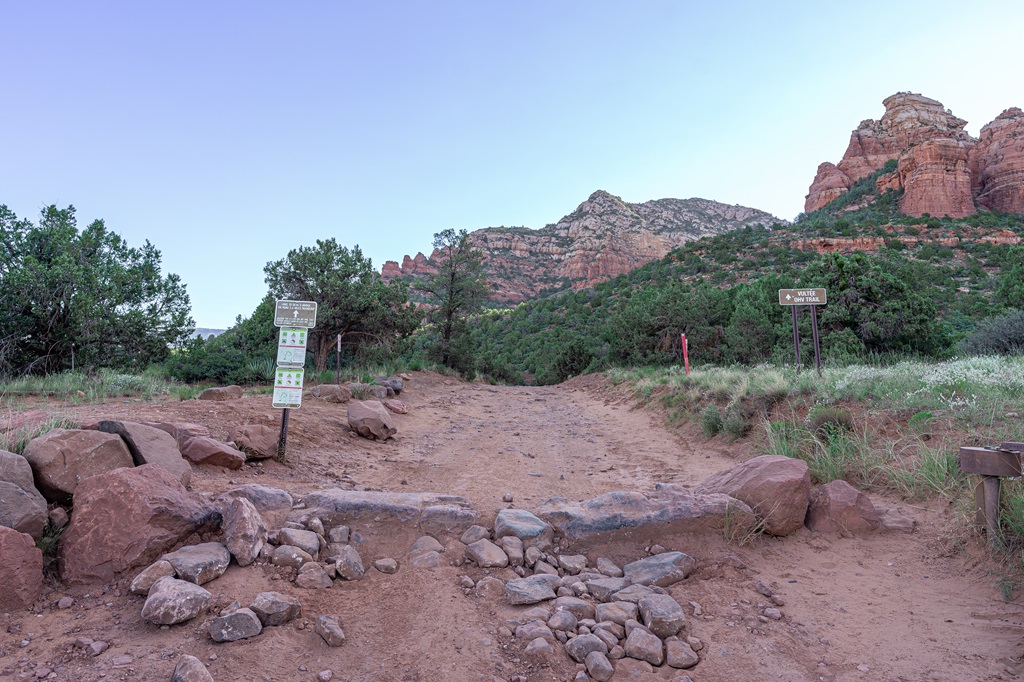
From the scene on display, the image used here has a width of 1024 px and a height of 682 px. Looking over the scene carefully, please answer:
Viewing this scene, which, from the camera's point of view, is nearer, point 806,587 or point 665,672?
point 665,672

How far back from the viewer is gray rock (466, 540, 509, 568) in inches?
148

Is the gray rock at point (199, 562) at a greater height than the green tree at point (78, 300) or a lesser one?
lesser

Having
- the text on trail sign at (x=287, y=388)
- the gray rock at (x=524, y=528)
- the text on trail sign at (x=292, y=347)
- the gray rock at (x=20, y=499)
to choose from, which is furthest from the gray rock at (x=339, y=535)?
the text on trail sign at (x=292, y=347)

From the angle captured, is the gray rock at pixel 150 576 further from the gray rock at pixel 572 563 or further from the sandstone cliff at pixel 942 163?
the sandstone cliff at pixel 942 163

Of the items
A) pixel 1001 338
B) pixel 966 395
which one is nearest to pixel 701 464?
pixel 966 395

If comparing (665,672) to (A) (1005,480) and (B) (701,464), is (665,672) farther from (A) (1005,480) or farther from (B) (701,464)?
(B) (701,464)

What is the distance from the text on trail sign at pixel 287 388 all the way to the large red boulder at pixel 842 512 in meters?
6.36

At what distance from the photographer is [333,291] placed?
63.9 feet

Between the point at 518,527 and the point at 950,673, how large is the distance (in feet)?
9.21

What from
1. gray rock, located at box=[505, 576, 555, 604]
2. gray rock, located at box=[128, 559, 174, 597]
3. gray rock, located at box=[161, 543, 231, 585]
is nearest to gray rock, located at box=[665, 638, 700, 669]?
gray rock, located at box=[505, 576, 555, 604]

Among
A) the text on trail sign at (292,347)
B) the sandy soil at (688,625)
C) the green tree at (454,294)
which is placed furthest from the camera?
the green tree at (454,294)

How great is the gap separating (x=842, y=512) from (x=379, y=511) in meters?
4.24

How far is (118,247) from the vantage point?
15625 millimetres

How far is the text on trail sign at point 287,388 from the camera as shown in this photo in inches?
268
